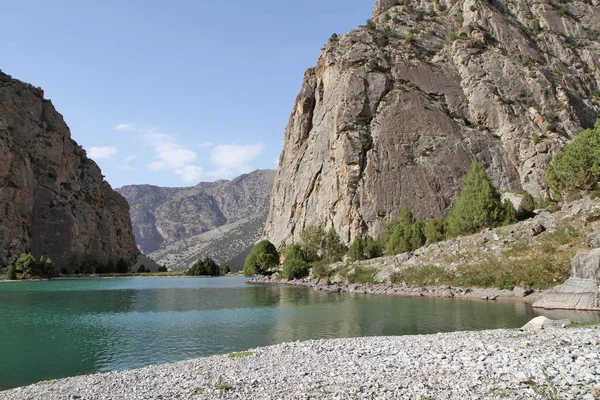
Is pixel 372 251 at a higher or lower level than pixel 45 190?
lower

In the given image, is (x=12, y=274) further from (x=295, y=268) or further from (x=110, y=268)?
(x=295, y=268)

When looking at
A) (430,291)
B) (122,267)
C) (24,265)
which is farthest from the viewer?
(122,267)

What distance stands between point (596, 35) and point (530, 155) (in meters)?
48.3

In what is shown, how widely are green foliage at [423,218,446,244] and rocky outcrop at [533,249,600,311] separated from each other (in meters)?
29.0

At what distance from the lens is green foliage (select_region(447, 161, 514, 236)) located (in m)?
49.9

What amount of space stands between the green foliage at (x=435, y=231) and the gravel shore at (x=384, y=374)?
41.5 meters

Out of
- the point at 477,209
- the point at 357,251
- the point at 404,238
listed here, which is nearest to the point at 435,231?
the point at 404,238

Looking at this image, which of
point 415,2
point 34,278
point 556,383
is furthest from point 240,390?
point 415,2

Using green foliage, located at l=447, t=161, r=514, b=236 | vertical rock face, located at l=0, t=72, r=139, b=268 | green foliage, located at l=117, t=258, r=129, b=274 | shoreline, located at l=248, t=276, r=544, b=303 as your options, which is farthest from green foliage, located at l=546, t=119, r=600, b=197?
green foliage, located at l=117, t=258, r=129, b=274

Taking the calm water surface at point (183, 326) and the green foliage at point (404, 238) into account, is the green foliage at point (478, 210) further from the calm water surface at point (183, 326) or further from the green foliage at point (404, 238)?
the calm water surface at point (183, 326)

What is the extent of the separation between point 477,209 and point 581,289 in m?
24.9

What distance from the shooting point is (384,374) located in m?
11.7

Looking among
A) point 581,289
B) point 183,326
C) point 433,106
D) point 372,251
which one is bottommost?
point 183,326

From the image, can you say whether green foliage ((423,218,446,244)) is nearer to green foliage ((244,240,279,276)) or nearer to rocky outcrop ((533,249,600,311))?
rocky outcrop ((533,249,600,311))
